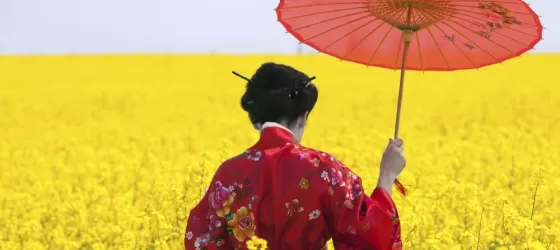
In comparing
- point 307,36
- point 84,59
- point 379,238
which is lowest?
point 84,59

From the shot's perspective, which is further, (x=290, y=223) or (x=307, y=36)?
(x=307, y=36)

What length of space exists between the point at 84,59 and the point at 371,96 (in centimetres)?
1310

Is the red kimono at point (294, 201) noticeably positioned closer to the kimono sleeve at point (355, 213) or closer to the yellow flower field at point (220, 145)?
the kimono sleeve at point (355, 213)

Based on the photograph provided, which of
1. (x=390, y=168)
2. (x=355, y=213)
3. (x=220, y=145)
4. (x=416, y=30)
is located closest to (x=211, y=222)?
(x=355, y=213)

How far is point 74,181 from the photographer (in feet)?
27.4

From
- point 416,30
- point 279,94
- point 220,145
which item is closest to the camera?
point 279,94

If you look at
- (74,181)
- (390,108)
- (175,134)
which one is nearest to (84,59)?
(390,108)

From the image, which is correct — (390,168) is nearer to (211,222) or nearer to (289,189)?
(289,189)

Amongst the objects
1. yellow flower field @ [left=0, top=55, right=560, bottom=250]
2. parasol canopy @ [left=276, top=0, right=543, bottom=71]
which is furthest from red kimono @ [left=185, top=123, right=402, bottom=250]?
yellow flower field @ [left=0, top=55, right=560, bottom=250]

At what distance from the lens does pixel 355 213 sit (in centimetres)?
298

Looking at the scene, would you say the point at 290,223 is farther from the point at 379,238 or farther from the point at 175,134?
the point at 175,134

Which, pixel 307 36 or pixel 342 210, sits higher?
pixel 307 36

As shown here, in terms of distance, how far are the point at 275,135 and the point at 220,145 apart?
3311 millimetres

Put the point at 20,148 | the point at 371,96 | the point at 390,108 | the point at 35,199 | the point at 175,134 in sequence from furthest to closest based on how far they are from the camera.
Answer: the point at 371,96, the point at 390,108, the point at 175,134, the point at 20,148, the point at 35,199
